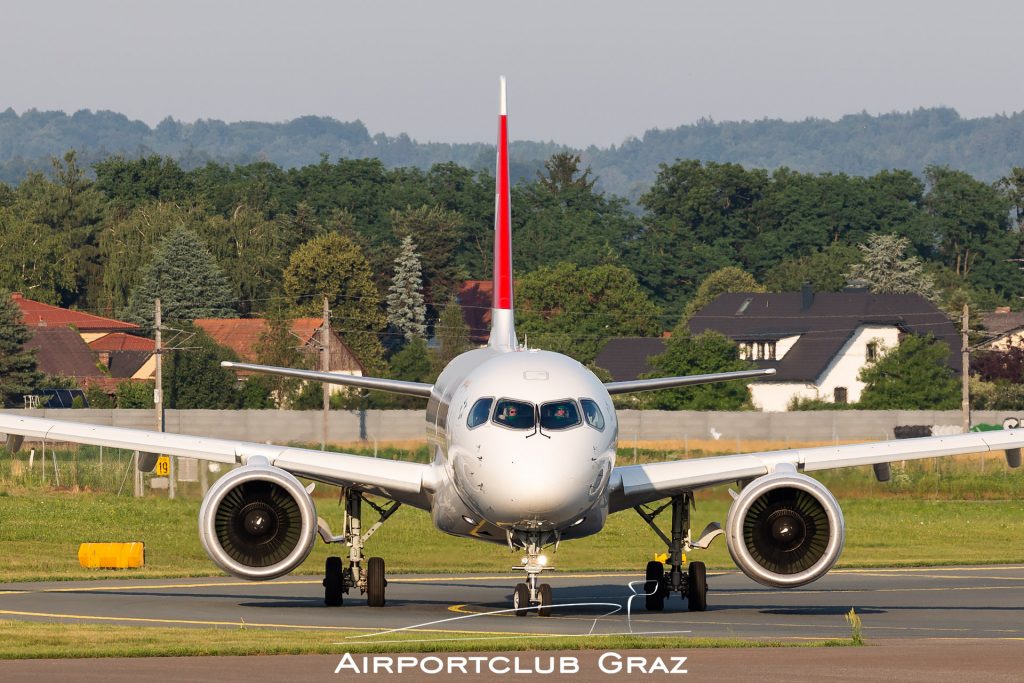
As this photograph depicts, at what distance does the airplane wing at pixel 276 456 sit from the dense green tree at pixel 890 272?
127 meters

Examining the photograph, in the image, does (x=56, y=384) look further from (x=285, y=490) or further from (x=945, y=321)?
(x=285, y=490)

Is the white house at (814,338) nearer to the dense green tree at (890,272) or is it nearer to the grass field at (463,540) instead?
the dense green tree at (890,272)

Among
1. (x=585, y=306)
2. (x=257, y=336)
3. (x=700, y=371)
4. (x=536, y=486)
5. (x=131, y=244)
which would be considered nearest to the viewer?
(x=536, y=486)

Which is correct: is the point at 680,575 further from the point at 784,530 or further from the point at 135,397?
the point at 135,397

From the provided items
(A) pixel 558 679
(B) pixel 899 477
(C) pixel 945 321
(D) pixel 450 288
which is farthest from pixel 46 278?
(A) pixel 558 679

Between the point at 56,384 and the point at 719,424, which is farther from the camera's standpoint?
the point at 56,384

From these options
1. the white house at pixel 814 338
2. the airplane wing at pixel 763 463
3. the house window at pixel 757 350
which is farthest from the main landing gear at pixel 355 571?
the house window at pixel 757 350

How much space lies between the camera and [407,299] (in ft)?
492

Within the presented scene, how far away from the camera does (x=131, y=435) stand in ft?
98.5

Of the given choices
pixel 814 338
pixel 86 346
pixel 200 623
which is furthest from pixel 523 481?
pixel 86 346

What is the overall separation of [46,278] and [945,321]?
76619 mm

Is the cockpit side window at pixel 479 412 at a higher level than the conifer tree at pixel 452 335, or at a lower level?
lower

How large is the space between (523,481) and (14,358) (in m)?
95.2

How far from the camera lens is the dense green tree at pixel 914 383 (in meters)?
108
